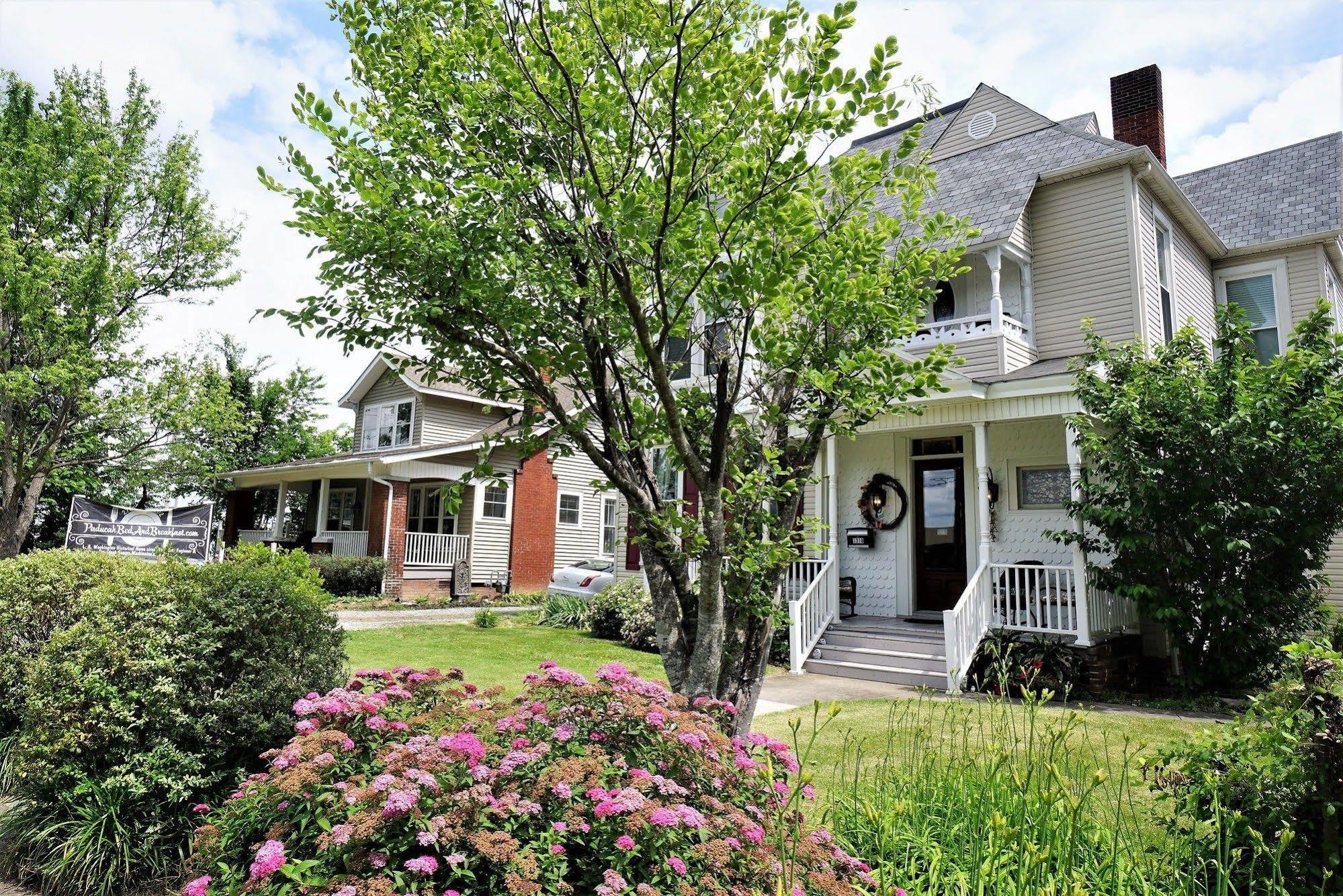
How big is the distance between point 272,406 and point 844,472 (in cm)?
3162

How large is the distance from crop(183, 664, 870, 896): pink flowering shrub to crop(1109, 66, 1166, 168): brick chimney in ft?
50.1

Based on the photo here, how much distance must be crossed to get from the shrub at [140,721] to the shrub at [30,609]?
130cm

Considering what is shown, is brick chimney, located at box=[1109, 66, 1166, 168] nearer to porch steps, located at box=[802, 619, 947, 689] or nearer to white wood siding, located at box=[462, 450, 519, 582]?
porch steps, located at box=[802, 619, 947, 689]

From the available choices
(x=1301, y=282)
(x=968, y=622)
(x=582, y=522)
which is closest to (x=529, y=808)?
(x=968, y=622)

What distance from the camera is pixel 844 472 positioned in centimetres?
1363

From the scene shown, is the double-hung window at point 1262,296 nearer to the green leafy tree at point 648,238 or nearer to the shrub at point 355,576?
the green leafy tree at point 648,238

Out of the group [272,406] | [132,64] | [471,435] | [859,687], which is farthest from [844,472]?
[272,406]

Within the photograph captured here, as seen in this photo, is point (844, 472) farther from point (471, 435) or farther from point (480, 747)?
point (471, 435)

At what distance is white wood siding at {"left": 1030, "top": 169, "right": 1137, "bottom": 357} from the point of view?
38.0ft

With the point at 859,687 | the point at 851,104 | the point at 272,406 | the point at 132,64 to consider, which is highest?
the point at 132,64

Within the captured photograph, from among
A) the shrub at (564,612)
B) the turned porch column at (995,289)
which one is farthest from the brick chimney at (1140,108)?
the shrub at (564,612)

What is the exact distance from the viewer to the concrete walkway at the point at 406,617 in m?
15.3

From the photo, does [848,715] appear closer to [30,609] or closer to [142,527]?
[30,609]

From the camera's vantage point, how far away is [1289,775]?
262 centimetres
